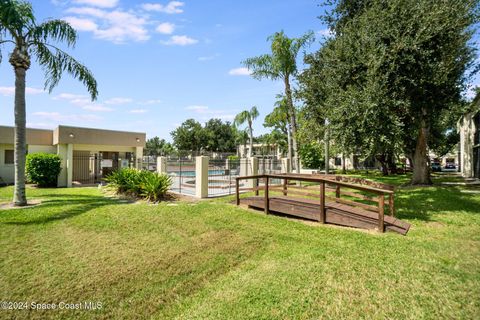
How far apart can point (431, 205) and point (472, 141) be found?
16.4 m

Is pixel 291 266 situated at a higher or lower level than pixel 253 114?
lower

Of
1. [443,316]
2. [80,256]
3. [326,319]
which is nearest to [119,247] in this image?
[80,256]

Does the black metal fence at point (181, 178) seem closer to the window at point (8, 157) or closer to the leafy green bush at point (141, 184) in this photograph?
the leafy green bush at point (141, 184)

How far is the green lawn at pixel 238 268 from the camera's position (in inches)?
134

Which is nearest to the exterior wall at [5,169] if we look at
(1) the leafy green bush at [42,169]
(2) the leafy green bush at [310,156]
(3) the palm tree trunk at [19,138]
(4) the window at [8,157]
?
(4) the window at [8,157]

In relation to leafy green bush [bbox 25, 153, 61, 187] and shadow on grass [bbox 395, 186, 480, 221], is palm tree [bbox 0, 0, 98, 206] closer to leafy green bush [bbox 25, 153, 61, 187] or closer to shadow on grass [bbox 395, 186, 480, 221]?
leafy green bush [bbox 25, 153, 61, 187]

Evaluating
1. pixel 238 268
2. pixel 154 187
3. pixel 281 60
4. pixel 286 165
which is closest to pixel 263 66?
pixel 281 60

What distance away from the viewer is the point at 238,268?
14.9ft

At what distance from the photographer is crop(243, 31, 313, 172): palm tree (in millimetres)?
16188

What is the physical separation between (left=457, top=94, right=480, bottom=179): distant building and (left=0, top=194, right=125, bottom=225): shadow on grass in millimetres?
24689

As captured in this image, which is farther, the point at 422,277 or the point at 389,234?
the point at 389,234

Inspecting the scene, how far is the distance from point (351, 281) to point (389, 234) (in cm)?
258

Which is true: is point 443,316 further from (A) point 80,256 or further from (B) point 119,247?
(A) point 80,256

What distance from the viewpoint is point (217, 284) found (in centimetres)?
404
